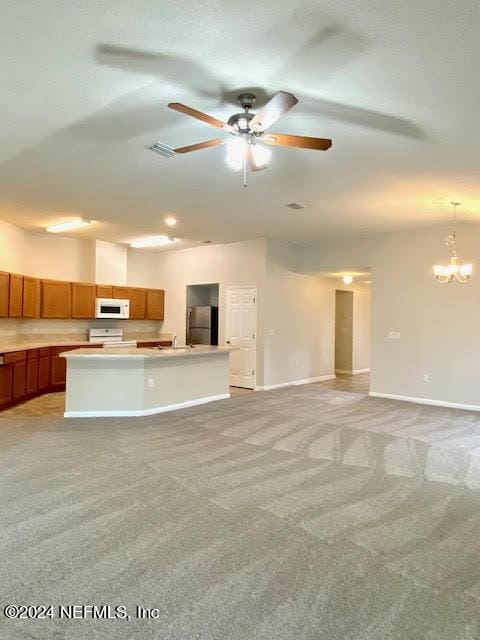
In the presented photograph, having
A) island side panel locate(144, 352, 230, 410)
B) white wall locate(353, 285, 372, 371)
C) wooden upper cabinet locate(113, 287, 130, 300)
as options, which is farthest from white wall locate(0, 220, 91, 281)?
white wall locate(353, 285, 372, 371)

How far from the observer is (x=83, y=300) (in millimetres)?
8180

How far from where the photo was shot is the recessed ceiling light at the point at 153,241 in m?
8.07

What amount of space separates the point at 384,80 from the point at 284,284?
5910mm

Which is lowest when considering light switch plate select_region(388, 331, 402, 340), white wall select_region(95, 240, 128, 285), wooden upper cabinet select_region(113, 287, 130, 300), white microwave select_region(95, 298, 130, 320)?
light switch plate select_region(388, 331, 402, 340)

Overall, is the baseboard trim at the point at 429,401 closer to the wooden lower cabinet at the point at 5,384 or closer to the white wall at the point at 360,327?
the white wall at the point at 360,327

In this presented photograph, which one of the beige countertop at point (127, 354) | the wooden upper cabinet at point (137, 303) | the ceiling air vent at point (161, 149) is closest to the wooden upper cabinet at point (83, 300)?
the wooden upper cabinet at point (137, 303)

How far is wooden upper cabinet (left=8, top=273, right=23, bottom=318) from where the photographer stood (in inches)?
262

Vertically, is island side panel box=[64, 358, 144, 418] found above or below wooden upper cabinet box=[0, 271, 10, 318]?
below

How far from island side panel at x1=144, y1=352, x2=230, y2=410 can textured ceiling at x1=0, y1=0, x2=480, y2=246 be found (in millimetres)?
2468

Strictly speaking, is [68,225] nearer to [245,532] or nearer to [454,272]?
[245,532]

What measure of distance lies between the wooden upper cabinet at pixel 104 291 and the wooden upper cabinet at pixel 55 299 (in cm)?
62

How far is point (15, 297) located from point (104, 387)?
8.33 ft

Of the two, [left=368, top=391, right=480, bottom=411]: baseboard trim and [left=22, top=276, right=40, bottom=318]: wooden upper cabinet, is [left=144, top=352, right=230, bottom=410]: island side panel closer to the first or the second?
[left=368, top=391, right=480, bottom=411]: baseboard trim

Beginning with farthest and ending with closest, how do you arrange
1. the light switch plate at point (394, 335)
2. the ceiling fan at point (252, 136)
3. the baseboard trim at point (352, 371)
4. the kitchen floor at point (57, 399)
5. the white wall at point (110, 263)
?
the baseboard trim at point (352, 371) < the white wall at point (110, 263) < the light switch plate at point (394, 335) < the kitchen floor at point (57, 399) < the ceiling fan at point (252, 136)
